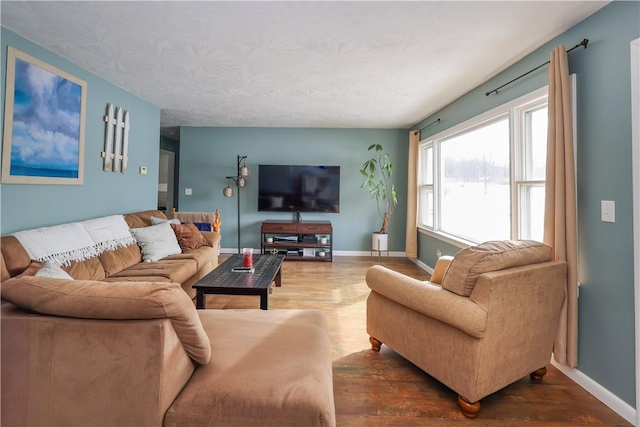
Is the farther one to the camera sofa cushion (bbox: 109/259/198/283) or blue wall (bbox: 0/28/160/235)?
sofa cushion (bbox: 109/259/198/283)

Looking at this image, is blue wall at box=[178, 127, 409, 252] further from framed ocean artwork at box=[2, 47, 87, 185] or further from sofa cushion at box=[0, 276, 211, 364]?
sofa cushion at box=[0, 276, 211, 364]

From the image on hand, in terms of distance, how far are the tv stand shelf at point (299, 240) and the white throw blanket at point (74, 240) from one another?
7.62 feet

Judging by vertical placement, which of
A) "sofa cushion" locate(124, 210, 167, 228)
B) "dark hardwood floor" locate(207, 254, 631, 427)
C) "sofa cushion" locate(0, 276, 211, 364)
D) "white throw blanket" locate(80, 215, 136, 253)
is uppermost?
"sofa cushion" locate(124, 210, 167, 228)

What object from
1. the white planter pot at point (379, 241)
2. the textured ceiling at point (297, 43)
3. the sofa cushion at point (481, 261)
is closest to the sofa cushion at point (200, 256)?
the textured ceiling at point (297, 43)

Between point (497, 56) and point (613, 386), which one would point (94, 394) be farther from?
point (497, 56)

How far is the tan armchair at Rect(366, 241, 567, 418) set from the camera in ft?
4.88

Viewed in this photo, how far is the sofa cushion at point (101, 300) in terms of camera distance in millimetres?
931

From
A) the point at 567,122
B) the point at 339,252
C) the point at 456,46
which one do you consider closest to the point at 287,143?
the point at 339,252

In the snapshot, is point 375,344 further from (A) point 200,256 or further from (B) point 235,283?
(A) point 200,256

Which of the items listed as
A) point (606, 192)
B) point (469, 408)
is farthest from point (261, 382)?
point (606, 192)

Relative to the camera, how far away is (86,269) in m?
2.31

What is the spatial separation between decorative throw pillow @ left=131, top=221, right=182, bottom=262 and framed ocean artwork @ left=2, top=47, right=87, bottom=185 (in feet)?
2.51

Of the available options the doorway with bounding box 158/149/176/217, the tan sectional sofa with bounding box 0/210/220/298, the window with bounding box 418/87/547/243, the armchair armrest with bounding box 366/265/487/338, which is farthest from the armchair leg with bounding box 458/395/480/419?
the doorway with bounding box 158/149/176/217

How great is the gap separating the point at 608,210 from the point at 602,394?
3.44 feet
